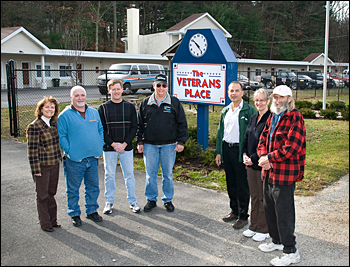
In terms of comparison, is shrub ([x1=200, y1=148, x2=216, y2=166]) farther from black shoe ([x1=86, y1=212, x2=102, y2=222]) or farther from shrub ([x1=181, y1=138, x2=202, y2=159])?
black shoe ([x1=86, y1=212, x2=102, y2=222])

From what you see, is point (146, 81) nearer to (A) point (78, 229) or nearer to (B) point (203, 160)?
(B) point (203, 160)

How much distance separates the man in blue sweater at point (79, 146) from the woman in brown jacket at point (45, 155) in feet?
0.40

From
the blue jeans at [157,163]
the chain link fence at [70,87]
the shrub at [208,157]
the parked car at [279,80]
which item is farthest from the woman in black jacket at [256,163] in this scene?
the parked car at [279,80]

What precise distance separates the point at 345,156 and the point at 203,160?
11.7 feet

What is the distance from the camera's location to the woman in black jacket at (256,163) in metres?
4.14

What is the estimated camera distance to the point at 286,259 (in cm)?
369

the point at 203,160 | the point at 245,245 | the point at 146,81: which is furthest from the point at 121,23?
the point at 245,245

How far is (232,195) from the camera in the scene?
4.86 metres

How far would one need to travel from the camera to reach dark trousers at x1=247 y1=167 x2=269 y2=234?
422 centimetres

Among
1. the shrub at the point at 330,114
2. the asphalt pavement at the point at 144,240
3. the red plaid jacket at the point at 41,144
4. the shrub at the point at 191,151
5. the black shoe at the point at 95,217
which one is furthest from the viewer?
the shrub at the point at 330,114

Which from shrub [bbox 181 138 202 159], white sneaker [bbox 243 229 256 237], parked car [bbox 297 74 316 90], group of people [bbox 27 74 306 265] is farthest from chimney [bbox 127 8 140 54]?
white sneaker [bbox 243 229 256 237]

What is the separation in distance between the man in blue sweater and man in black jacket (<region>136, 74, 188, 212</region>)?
0.71 metres

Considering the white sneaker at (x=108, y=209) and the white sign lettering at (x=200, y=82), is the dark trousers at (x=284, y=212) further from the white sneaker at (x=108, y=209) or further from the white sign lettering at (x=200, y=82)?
the white sign lettering at (x=200, y=82)

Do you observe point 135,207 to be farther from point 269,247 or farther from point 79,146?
→ point 269,247
